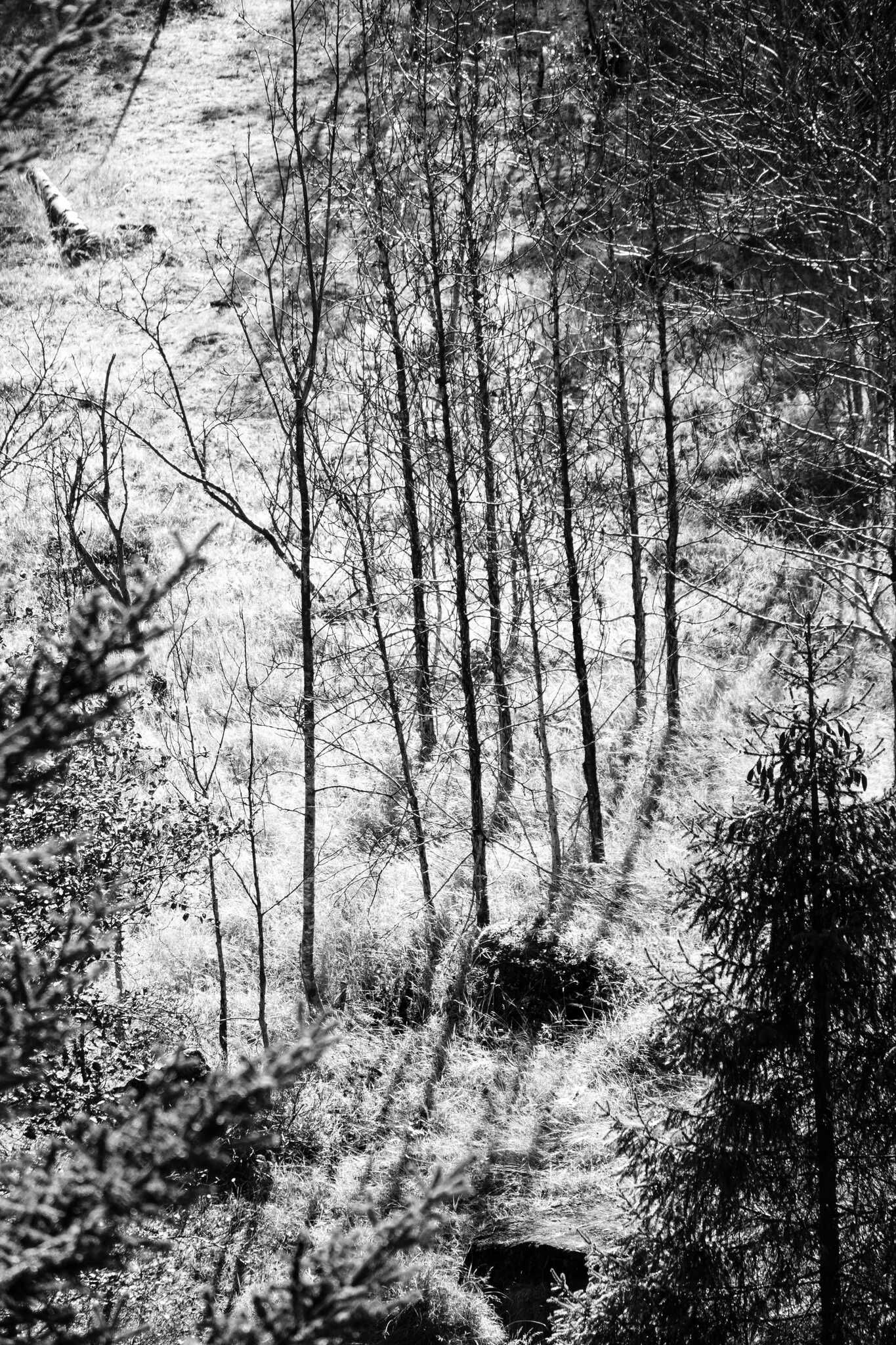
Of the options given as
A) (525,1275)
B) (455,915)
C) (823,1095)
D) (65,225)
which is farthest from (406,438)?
(65,225)

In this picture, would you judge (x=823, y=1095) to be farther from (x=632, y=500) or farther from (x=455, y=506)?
(x=632, y=500)

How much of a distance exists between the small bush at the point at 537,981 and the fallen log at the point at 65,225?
2135cm

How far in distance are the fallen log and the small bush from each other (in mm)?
21351

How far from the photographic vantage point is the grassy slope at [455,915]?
8.02m

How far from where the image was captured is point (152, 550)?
17828 millimetres

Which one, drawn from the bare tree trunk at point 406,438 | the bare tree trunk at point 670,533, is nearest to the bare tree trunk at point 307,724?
the bare tree trunk at point 406,438

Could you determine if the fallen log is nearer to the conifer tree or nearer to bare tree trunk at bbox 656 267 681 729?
bare tree trunk at bbox 656 267 681 729

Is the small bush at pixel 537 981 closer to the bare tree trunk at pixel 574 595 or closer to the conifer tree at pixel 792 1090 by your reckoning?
the bare tree trunk at pixel 574 595

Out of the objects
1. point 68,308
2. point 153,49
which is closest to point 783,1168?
point 68,308

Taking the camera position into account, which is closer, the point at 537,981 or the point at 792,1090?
the point at 792,1090

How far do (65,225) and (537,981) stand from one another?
23246 mm

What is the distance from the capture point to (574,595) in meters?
10.6

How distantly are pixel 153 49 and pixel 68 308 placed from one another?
47.5 feet

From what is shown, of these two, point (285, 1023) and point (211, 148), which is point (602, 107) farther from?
point (211, 148)
